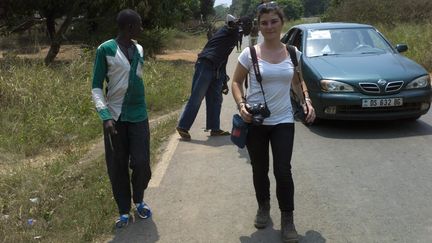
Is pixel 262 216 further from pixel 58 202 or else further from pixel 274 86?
pixel 58 202

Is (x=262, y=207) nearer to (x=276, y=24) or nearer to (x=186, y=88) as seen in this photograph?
(x=276, y=24)

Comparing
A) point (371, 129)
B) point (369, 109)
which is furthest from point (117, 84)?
point (371, 129)

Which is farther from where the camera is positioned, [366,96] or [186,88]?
[186,88]

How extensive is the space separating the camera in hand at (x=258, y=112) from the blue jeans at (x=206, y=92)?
12.0 ft

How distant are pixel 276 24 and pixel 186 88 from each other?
9.15 metres

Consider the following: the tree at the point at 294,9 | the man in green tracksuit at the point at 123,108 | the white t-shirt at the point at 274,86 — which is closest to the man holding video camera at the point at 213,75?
the man in green tracksuit at the point at 123,108

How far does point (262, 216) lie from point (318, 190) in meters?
1.06

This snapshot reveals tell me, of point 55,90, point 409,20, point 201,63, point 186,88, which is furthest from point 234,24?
point 409,20

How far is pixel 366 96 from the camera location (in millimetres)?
7195

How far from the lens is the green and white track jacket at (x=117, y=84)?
4188 millimetres

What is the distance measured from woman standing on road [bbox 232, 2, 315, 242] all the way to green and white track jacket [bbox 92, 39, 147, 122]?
82cm

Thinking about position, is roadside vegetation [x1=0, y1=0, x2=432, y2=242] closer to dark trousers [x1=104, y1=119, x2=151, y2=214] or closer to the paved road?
dark trousers [x1=104, y1=119, x2=151, y2=214]

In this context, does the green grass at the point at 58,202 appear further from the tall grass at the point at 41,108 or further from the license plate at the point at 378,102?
the license plate at the point at 378,102

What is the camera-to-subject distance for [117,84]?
169 inches
